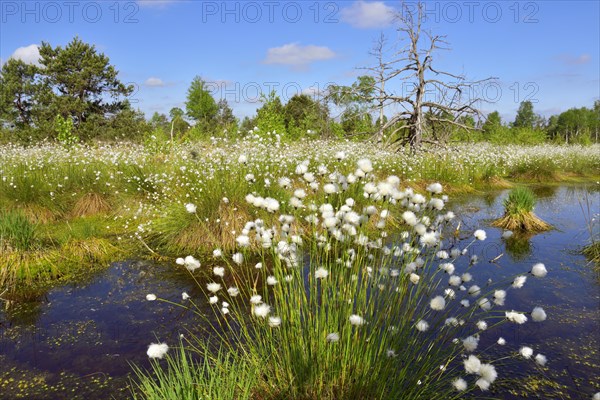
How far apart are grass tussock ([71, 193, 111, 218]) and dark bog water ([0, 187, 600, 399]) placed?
12.3 ft

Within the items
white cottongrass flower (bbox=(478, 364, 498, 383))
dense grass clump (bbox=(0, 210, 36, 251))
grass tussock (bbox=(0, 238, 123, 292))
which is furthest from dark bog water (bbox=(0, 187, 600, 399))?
white cottongrass flower (bbox=(478, 364, 498, 383))

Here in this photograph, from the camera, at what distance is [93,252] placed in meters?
Result: 6.40

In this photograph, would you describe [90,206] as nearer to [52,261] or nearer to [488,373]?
[52,261]

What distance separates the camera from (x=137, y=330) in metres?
4.21

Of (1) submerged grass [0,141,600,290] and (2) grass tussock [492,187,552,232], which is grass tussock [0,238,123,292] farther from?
(2) grass tussock [492,187,552,232]

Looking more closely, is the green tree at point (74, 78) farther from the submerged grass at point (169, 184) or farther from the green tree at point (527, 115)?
the green tree at point (527, 115)

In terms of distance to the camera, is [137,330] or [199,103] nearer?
[137,330]

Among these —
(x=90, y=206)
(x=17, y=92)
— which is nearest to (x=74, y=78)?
(x=17, y=92)

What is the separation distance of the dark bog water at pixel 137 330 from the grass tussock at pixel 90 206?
3.76 m

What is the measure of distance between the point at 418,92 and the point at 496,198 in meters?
4.32

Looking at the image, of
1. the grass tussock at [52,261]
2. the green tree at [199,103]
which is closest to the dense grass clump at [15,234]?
the grass tussock at [52,261]

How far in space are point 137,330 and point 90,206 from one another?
20.6 feet

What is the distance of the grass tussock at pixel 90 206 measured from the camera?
9273mm

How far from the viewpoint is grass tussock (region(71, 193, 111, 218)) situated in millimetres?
9273
